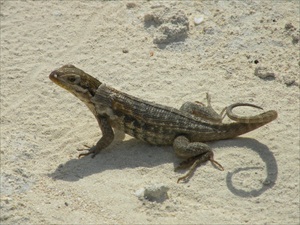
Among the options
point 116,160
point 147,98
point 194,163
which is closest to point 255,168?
point 194,163

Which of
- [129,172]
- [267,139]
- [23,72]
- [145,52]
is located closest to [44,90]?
[23,72]

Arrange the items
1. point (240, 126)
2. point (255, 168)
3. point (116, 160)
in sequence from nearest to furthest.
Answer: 1. point (255, 168)
2. point (240, 126)
3. point (116, 160)

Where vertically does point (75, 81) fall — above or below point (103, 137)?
above

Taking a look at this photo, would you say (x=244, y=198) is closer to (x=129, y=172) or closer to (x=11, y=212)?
(x=129, y=172)

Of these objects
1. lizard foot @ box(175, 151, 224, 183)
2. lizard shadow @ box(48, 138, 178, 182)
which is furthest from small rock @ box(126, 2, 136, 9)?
lizard foot @ box(175, 151, 224, 183)

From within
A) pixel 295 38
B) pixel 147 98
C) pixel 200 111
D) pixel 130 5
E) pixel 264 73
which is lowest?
pixel 147 98

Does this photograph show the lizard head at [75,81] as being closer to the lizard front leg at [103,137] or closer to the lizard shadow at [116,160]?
the lizard front leg at [103,137]

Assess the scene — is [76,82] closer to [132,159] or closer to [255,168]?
[132,159]
